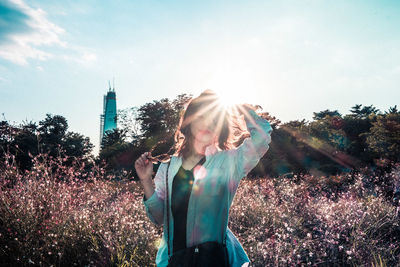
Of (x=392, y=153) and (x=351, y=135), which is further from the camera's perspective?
(x=351, y=135)

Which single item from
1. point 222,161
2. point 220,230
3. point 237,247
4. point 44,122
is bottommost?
point 44,122

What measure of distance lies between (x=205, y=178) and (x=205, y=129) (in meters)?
0.45

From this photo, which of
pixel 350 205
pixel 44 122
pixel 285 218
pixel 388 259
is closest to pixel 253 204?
pixel 285 218

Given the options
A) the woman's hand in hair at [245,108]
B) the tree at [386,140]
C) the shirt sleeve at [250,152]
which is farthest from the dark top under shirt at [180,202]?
the tree at [386,140]

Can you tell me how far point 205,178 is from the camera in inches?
59.8

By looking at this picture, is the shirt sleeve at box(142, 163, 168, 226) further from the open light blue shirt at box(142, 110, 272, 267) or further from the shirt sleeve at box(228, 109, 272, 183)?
A: the shirt sleeve at box(228, 109, 272, 183)

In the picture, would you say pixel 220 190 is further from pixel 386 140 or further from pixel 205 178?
pixel 386 140

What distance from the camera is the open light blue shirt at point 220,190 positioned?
146 cm

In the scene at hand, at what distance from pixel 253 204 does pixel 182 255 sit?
3.89 metres

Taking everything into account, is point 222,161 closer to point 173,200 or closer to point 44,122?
point 173,200

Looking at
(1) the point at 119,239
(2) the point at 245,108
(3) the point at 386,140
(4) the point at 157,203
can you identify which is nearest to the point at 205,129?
(2) the point at 245,108

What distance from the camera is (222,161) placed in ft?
5.02

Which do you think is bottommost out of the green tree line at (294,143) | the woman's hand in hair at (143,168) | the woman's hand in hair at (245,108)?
the green tree line at (294,143)

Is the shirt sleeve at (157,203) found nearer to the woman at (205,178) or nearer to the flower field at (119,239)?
the woman at (205,178)
